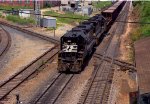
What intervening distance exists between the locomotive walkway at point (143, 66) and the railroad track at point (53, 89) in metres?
5.79

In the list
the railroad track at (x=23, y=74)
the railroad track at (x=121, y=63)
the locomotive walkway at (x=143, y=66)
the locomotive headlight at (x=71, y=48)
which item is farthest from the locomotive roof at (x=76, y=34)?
the locomotive walkway at (x=143, y=66)

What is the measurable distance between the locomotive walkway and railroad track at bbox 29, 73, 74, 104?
228 inches

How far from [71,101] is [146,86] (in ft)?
24.3

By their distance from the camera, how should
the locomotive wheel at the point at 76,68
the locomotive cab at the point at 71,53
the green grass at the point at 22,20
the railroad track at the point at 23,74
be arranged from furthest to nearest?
the green grass at the point at 22,20 < the locomotive wheel at the point at 76,68 < the locomotive cab at the point at 71,53 < the railroad track at the point at 23,74

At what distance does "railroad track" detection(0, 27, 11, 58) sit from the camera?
3913 cm

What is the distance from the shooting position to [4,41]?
147 feet

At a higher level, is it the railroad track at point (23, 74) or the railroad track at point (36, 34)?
the railroad track at point (23, 74)

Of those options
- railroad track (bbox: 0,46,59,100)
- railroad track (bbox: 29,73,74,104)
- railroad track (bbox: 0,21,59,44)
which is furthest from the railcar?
railroad track (bbox: 0,21,59,44)

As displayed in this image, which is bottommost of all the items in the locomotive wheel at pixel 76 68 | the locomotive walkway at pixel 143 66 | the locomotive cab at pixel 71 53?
the locomotive wheel at pixel 76 68

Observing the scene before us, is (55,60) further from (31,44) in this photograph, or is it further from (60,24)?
(60,24)

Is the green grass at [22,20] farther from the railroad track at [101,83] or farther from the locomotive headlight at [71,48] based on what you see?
the locomotive headlight at [71,48]

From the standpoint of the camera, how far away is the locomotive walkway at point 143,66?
15642mm

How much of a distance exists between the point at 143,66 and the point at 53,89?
7.27 meters

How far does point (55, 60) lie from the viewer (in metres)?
34.4
